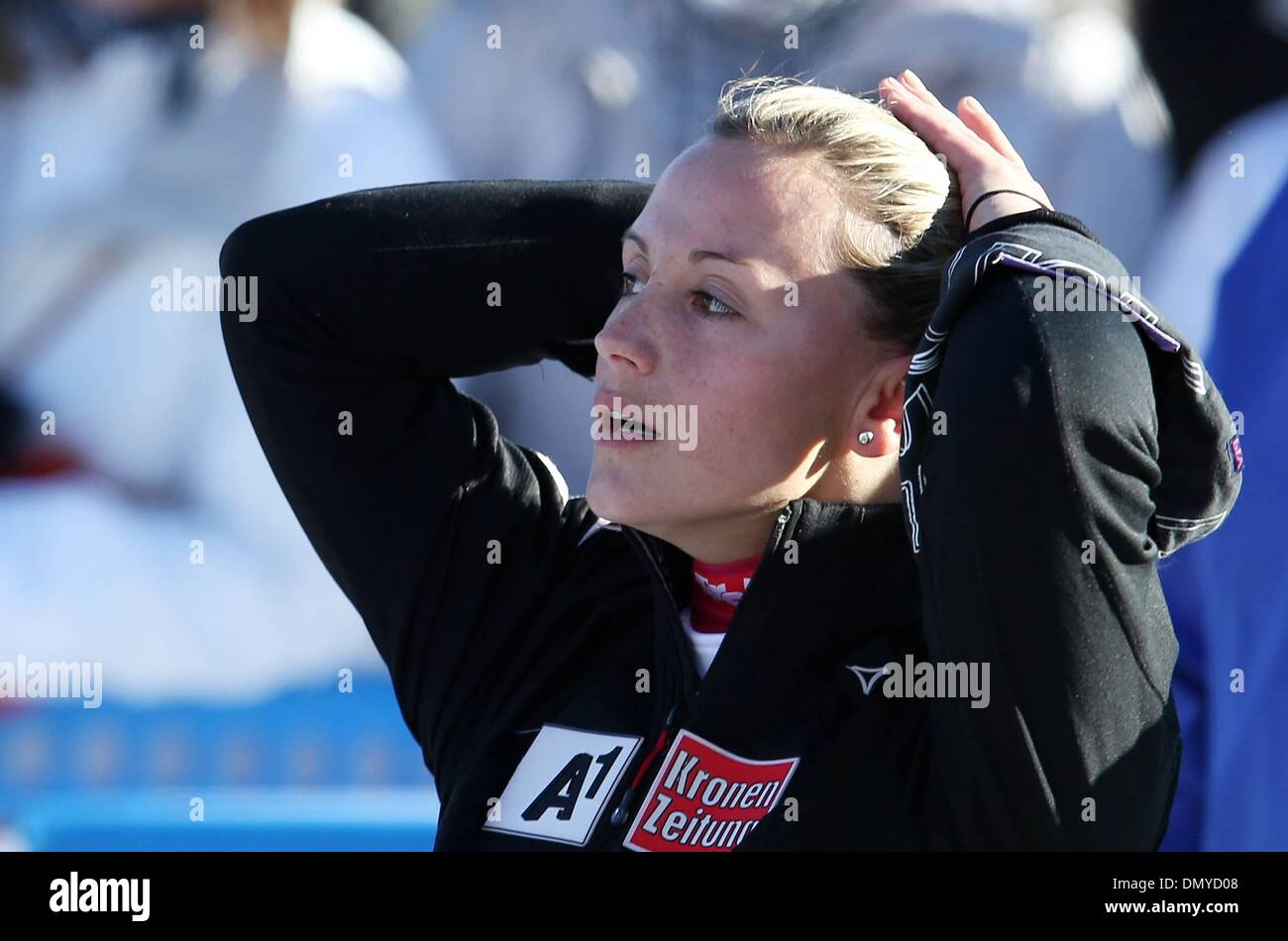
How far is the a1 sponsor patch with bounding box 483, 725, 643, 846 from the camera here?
4.47ft

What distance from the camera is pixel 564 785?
54.6 inches

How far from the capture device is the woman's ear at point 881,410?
1396 mm

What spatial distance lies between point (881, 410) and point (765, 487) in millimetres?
136

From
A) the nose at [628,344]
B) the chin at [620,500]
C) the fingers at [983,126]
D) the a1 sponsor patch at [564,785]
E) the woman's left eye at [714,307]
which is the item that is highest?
the fingers at [983,126]

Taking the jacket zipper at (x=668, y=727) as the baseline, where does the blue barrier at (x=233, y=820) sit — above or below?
below

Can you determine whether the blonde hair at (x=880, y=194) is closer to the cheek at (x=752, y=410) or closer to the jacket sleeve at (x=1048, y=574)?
the cheek at (x=752, y=410)

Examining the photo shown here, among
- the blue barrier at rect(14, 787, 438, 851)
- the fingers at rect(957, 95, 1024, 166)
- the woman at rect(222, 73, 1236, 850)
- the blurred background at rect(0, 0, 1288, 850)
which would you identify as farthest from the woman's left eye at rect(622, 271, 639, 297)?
the blue barrier at rect(14, 787, 438, 851)

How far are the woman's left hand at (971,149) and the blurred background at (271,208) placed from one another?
114 centimetres

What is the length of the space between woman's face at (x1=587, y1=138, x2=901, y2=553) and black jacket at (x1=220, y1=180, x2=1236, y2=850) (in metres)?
0.07

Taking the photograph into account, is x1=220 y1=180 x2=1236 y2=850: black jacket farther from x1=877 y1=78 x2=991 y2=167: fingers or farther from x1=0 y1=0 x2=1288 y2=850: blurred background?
x1=0 y1=0 x2=1288 y2=850: blurred background

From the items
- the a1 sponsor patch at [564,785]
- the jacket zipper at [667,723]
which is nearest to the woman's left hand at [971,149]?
the jacket zipper at [667,723]

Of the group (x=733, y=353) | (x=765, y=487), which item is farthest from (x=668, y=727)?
(x=733, y=353)

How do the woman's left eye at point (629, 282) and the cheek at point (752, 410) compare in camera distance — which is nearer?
the cheek at point (752, 410)
